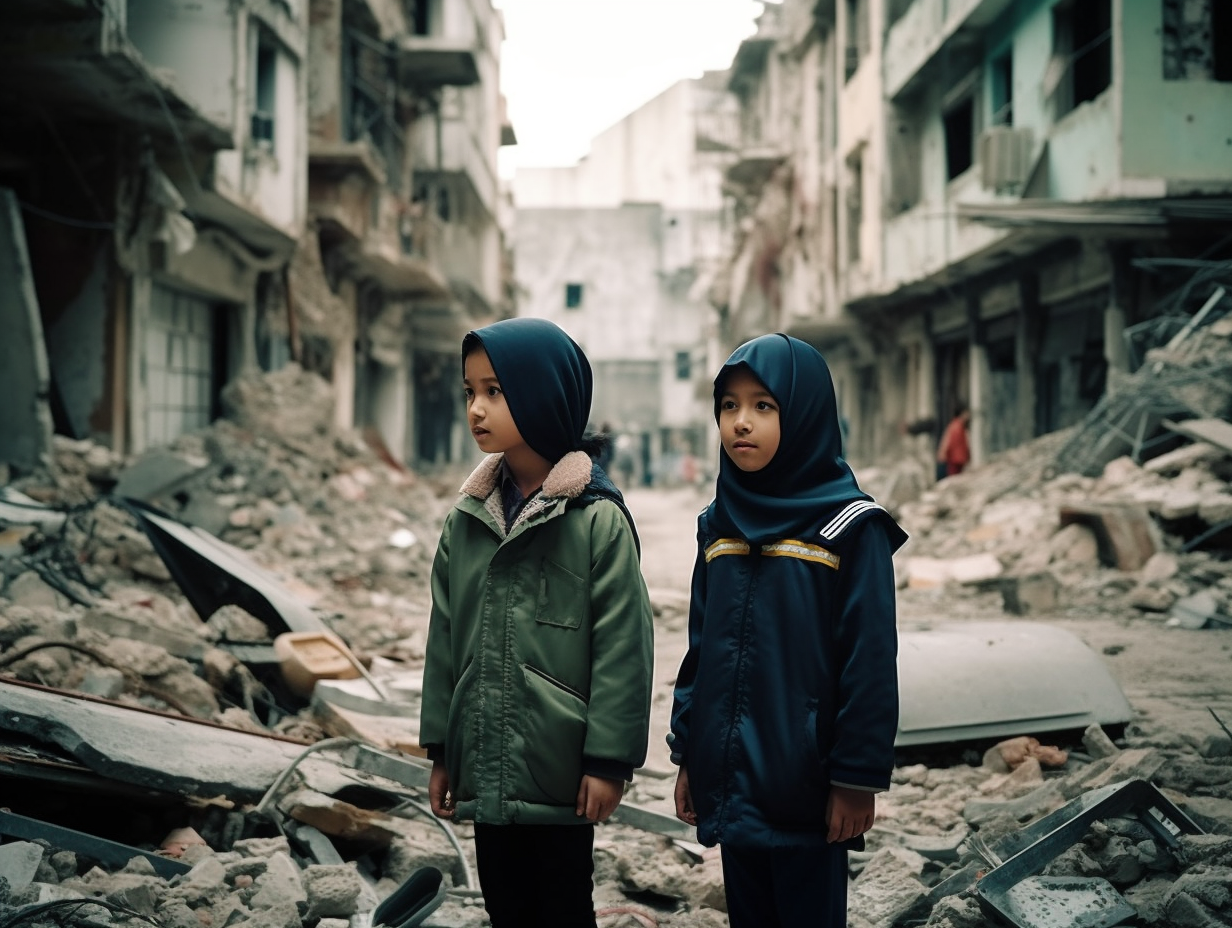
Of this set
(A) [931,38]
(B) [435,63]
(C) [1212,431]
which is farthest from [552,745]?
(B) [435,63]

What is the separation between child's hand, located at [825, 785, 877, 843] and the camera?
2061 millimetres

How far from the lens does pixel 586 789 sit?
7.27 ft

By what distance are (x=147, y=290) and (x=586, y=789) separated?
37.4 ft

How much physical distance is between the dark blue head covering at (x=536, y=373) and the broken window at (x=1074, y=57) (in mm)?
13101

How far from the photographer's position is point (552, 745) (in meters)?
2.24

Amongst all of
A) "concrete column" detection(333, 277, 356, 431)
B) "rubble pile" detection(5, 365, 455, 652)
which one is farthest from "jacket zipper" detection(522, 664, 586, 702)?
"concrete column" detection(333, 277, 356, 431)

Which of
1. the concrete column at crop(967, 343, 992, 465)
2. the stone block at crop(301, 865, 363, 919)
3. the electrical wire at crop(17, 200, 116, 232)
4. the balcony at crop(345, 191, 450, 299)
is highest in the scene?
the balcony at crop(345, 191, 450, 299)

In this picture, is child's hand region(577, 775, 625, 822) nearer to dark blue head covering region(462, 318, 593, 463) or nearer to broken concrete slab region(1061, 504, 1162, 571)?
dark blue head covering region(462, 318, 593, 463)

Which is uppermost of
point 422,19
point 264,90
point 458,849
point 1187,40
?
point 422,19

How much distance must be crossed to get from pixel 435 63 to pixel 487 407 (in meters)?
21.4

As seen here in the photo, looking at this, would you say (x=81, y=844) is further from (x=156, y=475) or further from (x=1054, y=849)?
(x=156, y=475)

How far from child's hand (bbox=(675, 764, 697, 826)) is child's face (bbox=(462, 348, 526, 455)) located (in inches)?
31.0

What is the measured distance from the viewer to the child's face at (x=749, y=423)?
2201 mm

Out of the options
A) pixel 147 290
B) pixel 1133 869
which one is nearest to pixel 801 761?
pixel 1133 869
